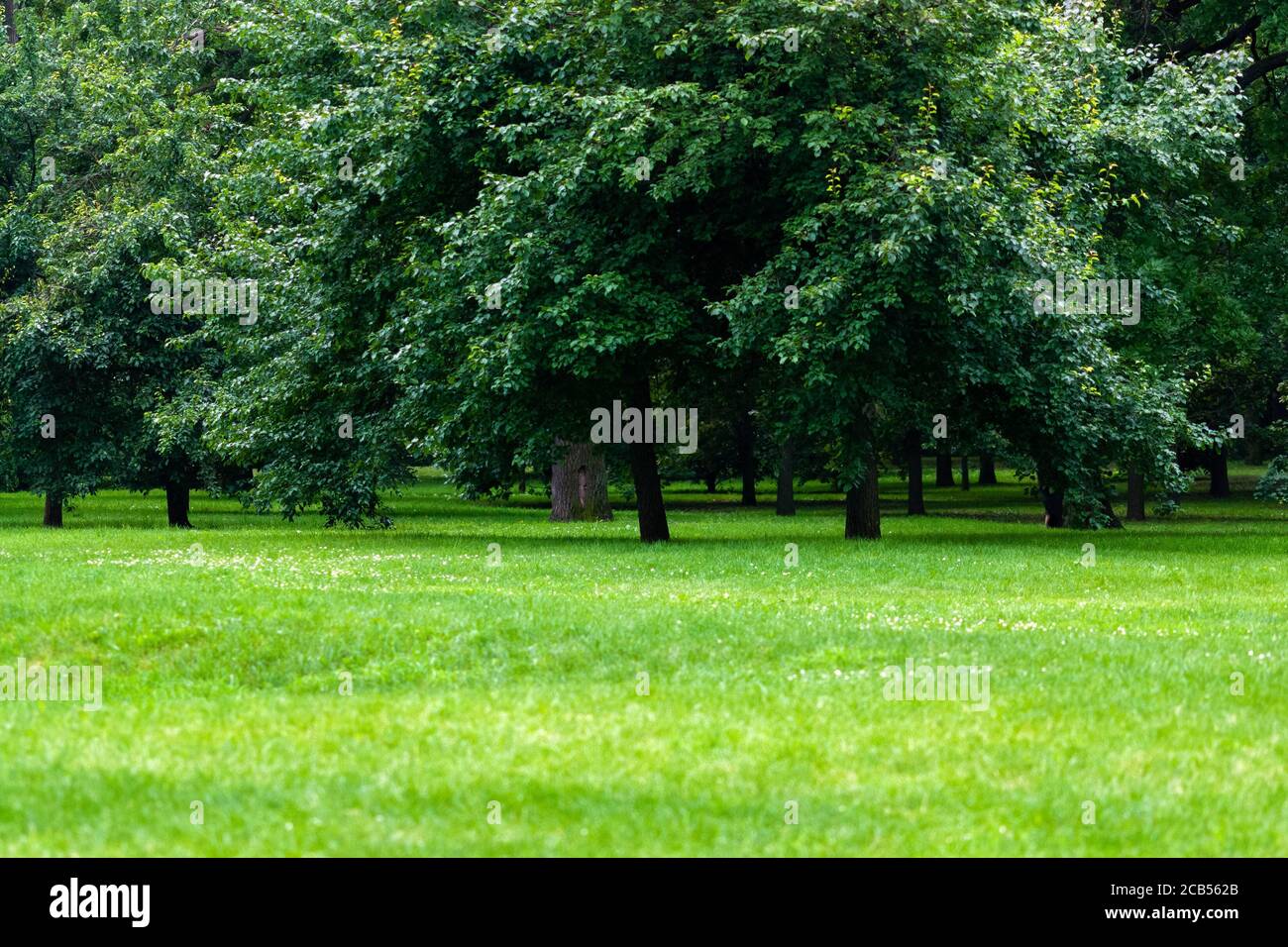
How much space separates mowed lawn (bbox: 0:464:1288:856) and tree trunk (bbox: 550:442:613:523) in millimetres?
16177

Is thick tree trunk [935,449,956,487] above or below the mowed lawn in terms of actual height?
above

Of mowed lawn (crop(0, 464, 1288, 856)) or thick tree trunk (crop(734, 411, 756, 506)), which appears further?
thick tree trunk (crop(734, 411, 756, 506))

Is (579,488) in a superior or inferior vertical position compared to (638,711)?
superior

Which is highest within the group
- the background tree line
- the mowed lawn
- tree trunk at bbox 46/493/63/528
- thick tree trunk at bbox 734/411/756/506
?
the background tree line

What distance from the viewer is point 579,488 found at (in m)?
38.6

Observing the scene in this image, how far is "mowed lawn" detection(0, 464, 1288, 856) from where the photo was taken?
771 centimetres

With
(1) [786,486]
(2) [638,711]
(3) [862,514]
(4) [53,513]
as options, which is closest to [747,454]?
(1) [786,486]

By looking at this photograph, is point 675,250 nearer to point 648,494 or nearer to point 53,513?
point 648,494

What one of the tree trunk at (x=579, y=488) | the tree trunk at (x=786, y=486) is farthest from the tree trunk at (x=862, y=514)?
the tree trunk at (x=786, y=486)

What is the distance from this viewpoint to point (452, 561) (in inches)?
864

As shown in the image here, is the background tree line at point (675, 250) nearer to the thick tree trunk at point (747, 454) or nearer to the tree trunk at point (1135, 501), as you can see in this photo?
the tree trunk at point (1135, 501)

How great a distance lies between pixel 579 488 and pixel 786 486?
866cm

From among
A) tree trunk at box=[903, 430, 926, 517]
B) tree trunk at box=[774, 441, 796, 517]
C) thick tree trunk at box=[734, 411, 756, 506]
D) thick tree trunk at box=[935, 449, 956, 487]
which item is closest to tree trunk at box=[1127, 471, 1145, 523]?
tree trunk at box=[903, 430, 926, 517]

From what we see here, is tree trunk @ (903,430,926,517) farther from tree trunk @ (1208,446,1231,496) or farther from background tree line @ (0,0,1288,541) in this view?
tree trunk @ (1208,446,1231,496)
